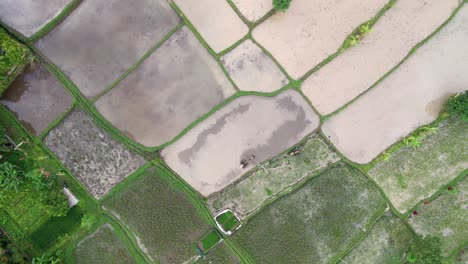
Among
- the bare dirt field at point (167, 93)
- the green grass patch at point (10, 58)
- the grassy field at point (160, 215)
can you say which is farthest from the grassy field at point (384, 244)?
the green grass patch at point (10, 58)

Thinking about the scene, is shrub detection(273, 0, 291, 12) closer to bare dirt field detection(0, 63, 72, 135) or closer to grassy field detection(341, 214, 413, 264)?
bare dirt field detection(0, 63, 72, 135)

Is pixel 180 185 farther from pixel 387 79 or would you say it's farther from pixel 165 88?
pixel 387 79

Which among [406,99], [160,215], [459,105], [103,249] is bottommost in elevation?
[459,105]

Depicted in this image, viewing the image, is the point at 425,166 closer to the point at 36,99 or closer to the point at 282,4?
the point at 282,4

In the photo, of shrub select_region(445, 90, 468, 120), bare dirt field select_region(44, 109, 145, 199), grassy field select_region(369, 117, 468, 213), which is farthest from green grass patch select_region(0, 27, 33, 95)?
shrub select_region(445, 90, 468, 120)

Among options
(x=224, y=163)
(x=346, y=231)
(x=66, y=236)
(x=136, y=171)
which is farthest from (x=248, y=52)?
(x=66, y=236)

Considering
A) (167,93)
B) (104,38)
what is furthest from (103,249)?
(104,38)

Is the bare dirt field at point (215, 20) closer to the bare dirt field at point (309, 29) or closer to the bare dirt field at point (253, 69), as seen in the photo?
the bare dirt field at point (253, 69)
